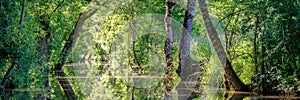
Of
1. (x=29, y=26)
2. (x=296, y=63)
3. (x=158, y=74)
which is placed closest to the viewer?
(x=29, y=26)

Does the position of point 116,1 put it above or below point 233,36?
above

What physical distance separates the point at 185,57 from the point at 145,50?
15.1ft

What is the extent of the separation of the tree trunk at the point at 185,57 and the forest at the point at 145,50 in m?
0.02

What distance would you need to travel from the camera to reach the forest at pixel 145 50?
20.6 feet

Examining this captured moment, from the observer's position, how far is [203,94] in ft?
29.2

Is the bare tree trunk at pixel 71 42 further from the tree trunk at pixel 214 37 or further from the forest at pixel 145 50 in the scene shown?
the tree trunk at pixel 214 37

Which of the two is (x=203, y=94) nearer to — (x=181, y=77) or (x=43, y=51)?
(x=181, y=77)

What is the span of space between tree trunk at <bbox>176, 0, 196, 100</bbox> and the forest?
21 mm

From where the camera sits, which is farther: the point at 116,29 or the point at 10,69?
the point at 116,29

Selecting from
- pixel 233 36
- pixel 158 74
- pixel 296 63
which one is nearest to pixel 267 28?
pixel 296 63

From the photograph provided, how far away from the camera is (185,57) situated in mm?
8086

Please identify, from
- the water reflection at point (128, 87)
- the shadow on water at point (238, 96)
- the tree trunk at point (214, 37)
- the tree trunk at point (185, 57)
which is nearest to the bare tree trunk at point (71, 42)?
the water reflection at point (128, 87)

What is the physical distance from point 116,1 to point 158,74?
3310mm

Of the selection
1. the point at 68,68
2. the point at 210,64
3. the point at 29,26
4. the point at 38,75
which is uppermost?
the point at 29,26
